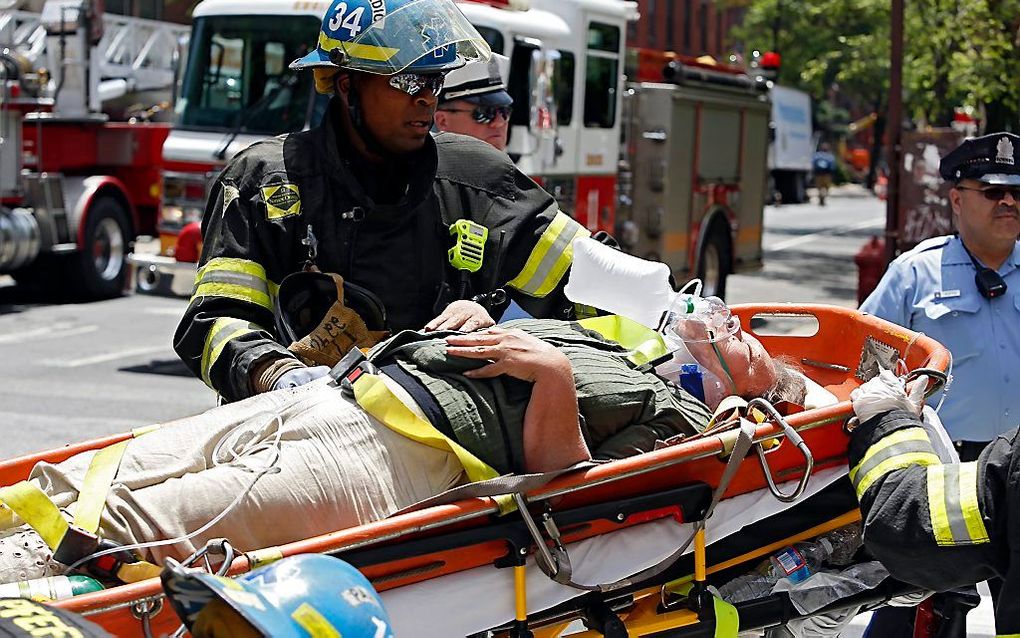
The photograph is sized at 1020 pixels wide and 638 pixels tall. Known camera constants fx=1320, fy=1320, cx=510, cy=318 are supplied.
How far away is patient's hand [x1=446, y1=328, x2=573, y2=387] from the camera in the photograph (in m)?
3.02

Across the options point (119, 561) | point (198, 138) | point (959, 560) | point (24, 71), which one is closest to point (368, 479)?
point (119, 561)

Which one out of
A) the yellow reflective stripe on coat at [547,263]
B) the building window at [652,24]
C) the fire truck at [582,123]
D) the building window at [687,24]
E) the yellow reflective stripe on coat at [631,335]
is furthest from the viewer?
the building window at [687,24]

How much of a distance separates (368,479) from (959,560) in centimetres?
126

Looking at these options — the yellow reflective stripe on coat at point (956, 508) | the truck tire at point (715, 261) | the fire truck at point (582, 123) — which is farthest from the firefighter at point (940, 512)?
the truck tire at point (715, 261)

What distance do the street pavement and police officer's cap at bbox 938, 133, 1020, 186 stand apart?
1.76 meters

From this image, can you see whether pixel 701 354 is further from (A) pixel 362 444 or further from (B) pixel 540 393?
(A) pixel 362 444

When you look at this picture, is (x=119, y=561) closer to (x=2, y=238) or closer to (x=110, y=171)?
(x=2, y=238)

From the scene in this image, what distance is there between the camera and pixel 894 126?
1101cm

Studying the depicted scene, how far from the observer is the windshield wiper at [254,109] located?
9.28 m

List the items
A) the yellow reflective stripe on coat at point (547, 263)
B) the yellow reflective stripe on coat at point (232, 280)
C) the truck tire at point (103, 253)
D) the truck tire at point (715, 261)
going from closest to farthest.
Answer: the yellow reflective stripe on coat at point (232, 280)
the yellow reflective stripe on coat at point (547, 263)
the truck tire at point (103, 253)
the truck tire at point (715, 261)

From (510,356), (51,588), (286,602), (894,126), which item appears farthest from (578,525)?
(894,126)

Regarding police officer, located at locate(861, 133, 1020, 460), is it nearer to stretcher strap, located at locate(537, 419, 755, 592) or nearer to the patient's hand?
stretcher strap, located at locate(537, 419, 755, 592)

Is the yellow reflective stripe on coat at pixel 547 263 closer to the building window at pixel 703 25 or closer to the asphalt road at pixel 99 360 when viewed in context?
the asphalt road at pixel 99 360

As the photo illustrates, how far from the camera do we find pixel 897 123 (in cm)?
1098
